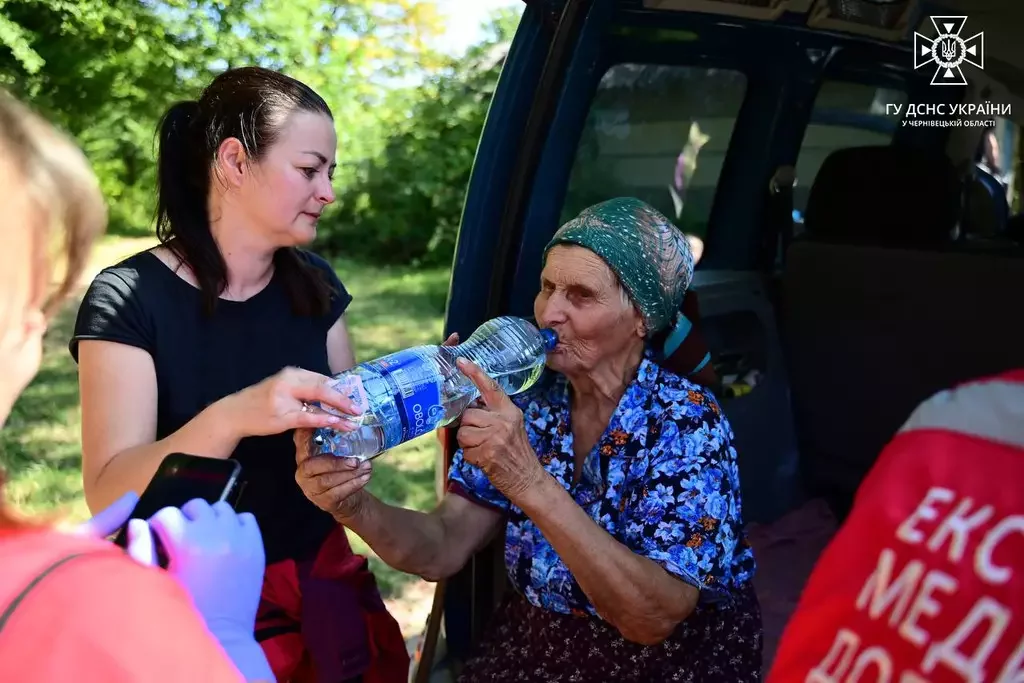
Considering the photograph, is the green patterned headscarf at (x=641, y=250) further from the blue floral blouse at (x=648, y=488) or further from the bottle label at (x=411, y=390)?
the bottle label at (x=411, y=390)

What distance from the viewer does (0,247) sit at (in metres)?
0.91

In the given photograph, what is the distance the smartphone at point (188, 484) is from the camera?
130 cm

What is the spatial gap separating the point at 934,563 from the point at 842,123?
2578mm

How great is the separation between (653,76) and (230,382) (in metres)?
1.78

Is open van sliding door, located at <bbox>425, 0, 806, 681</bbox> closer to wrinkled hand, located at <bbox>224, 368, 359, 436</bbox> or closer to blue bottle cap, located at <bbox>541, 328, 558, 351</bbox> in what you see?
blue bottle cap, located at <bbox>541, 328, 558, 351</bbox>

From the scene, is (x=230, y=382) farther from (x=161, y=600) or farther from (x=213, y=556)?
(x=161, y=600)

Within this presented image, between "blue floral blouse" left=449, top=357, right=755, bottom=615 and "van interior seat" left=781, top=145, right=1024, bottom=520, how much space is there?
113cm

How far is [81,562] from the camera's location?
2.72 feet

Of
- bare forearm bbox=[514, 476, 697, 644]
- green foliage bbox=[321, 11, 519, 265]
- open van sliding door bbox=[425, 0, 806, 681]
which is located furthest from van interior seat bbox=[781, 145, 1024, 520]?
green foliage bbox=[321, 11, 519, 265]

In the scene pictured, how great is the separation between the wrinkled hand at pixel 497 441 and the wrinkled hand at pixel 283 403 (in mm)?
276

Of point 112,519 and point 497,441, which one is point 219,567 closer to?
point 112,519

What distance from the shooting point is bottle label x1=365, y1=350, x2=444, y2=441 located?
5.74ft

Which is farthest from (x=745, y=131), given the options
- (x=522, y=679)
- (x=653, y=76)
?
(x=522, y=679)

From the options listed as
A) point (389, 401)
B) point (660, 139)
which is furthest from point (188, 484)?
point (660, 139)
